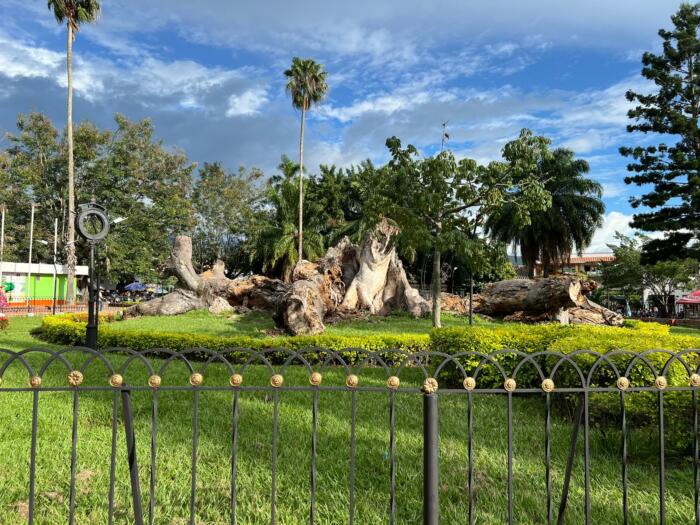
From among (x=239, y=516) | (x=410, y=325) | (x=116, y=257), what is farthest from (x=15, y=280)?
(x=239, y=516)

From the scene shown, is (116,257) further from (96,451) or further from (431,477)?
(431,477)

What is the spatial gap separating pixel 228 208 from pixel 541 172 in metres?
21.2

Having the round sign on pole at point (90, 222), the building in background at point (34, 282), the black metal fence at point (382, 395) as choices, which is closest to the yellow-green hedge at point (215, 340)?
the black metal fence at point (382, 395)

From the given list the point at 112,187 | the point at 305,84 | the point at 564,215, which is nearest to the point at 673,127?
the point at 564,215

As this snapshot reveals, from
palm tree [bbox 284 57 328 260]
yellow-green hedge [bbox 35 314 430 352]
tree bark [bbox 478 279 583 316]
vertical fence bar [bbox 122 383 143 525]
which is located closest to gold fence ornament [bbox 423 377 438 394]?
vertical fence bar [bbox 122 383 143 525]

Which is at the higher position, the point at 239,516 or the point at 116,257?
the point at 116,257

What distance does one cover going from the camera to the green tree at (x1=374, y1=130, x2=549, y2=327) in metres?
12.9

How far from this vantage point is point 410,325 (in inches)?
601

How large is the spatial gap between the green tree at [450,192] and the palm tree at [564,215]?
16.1 metres

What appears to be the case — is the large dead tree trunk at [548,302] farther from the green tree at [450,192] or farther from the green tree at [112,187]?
the green tree at [112,187]

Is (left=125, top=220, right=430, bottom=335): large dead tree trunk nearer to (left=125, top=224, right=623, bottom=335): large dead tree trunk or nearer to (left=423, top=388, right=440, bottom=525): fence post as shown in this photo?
(left=125, top=224, right=623, bottom=335): large dead tree trunk

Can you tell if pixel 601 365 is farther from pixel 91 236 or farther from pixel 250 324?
pixel 250 324

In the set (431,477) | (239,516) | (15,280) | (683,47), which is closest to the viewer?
(431,477)

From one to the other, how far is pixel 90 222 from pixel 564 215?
27144 mm
